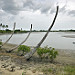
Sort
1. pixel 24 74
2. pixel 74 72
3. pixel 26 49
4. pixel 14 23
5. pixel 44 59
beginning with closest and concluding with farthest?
pixel 24 74 < pixel 74 72 < pixel 44 59 < pixel 26 49 < pixel 14 23

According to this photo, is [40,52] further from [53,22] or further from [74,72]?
[74,72]

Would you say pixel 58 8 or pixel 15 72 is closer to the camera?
pixel 15 72

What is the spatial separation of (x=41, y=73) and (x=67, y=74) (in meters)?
1.44

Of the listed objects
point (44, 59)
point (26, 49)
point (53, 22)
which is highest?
point (53, 22)

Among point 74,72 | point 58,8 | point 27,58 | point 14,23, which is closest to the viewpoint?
point 74,72

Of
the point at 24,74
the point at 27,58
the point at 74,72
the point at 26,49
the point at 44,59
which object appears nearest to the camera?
the point at 24,74

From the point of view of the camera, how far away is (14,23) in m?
12.8

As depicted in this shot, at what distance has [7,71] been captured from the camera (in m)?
5.90

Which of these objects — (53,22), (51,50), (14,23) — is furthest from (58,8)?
(14,23)

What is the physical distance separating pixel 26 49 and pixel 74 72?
557 cm

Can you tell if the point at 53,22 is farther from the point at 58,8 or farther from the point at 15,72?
the point at 15,72

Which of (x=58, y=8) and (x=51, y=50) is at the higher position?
(x=58, y=8)

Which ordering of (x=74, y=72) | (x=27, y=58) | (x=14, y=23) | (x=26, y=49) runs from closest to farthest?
(x=74, y=72) → (x=27, y=58) → (x=26, y=49) → (x=14, y=23)

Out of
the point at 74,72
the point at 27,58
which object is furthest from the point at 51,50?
the point at 74,72
